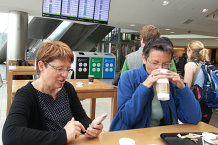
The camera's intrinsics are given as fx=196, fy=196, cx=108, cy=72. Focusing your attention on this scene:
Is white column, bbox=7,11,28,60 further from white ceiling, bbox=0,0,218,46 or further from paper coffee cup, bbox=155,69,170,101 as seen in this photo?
paper coffee cup, bbox=155,69,170,101

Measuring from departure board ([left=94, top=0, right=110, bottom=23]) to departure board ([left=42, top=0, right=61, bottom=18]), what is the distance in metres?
0.90

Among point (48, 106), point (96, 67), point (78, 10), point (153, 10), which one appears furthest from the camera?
point (96, 67)

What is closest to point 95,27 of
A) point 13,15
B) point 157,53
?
point 13,15

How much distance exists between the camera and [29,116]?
1149mm

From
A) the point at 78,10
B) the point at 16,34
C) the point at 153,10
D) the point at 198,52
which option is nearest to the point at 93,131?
the point at 198,52

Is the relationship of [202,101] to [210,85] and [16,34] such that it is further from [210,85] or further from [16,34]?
[16,34]

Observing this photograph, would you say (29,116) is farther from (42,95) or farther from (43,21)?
(43,21)

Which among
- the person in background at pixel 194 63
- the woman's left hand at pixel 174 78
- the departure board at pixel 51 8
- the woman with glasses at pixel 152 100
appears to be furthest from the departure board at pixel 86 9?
the woman's left hand at pixel 174 78

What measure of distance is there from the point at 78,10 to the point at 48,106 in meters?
3.68

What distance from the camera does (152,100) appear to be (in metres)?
1.51

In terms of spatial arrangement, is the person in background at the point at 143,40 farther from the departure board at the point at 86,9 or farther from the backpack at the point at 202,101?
the departure board at the point at 86,9

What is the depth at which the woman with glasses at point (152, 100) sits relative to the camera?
1.36 meters

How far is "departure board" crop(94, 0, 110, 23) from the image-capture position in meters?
4.72

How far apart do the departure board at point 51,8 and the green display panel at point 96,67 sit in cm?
354
